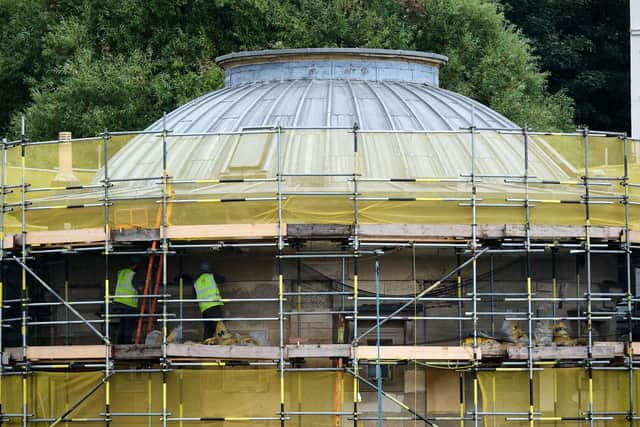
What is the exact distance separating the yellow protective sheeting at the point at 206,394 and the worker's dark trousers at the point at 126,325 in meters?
0.94

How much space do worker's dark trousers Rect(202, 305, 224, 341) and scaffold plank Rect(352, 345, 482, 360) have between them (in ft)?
9.50

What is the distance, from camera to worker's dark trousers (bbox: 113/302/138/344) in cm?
3459

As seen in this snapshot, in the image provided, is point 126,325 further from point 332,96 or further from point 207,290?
point 332,96

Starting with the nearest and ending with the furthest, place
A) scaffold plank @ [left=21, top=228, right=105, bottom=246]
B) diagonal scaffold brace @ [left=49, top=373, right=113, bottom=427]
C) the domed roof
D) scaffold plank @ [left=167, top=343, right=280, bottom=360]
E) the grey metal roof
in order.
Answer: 1. scaffold plank @ [left=167, top=343, right=280, bottom=360]
2. diagonal scaffold brace @ [left=49, top=373, right=113, bottom=427]
3. scaffold plank @ [left=21, top=228, right=105, bottom=246]
4. the grey metal roof
5. the domed roof

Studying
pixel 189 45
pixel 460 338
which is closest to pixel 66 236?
pixel 460 338

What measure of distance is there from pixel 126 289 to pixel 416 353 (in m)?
5.47

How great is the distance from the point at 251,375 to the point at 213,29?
2608cm

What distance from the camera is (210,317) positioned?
3406 centimetres

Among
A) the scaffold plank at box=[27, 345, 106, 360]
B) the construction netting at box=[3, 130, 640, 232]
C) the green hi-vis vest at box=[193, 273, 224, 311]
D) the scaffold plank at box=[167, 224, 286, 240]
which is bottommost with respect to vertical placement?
the scaffold plank at box=[27, 345, 106, 360]

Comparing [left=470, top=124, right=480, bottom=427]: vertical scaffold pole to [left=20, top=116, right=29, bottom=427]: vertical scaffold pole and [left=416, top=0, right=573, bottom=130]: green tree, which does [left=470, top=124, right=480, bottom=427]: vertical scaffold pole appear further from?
[left=416, top=0, right=573, bottom=130]: green tree

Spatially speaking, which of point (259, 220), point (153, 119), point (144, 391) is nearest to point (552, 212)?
point (259, 220)

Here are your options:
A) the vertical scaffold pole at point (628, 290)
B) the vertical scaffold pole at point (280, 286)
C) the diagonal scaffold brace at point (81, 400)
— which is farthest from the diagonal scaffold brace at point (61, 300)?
the vertical scaffold pole at point (628, 290)

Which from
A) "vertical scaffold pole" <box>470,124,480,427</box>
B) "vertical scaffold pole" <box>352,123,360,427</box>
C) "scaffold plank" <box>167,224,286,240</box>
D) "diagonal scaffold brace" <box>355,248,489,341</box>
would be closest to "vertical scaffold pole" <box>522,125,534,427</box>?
"diagonal scaffold brace" <box>355,248,489,341</box>

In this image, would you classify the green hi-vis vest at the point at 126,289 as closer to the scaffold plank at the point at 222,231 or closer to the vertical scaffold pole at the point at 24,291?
the scaffold plank at the point at 222,231
